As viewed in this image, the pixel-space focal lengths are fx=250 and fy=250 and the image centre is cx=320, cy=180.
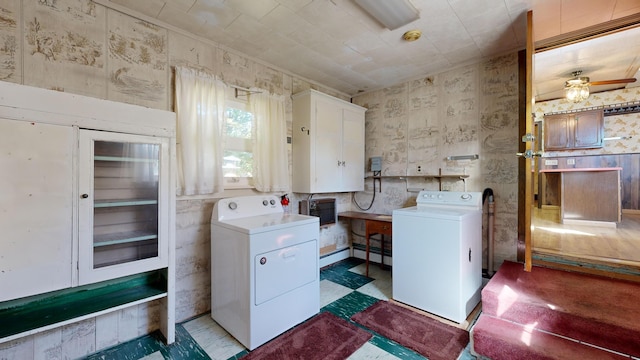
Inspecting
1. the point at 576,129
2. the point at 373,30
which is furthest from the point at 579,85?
the point at 373,30

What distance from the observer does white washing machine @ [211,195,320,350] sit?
5.99 feet

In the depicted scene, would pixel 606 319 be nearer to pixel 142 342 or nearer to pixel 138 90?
pixel 142 342

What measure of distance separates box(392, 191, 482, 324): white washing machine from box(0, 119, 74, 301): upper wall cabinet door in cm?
247

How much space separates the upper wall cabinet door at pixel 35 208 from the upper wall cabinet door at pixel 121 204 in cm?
7

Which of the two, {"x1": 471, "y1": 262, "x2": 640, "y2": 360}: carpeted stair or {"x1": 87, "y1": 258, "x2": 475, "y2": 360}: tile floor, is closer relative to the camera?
{"x1": 471, "y1": 262, "x2": 640, "y2": 360}: carpeted stair

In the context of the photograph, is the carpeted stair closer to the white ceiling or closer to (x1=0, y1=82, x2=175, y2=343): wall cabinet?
the white ceiling

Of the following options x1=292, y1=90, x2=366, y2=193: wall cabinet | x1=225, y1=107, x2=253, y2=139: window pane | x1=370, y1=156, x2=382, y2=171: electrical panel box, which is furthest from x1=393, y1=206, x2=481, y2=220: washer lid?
x1=225, y1=107, x2=253, y2=139: window pane

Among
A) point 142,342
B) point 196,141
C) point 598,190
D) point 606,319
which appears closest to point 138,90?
point 196,141

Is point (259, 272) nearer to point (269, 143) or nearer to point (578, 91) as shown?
point (269, 143)

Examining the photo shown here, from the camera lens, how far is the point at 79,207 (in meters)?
1.46

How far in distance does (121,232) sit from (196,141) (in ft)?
2.93

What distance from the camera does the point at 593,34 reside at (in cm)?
205

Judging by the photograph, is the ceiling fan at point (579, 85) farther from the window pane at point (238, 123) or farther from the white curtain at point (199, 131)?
the white curtain at point (199, 131)

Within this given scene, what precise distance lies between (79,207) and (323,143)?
224cm
